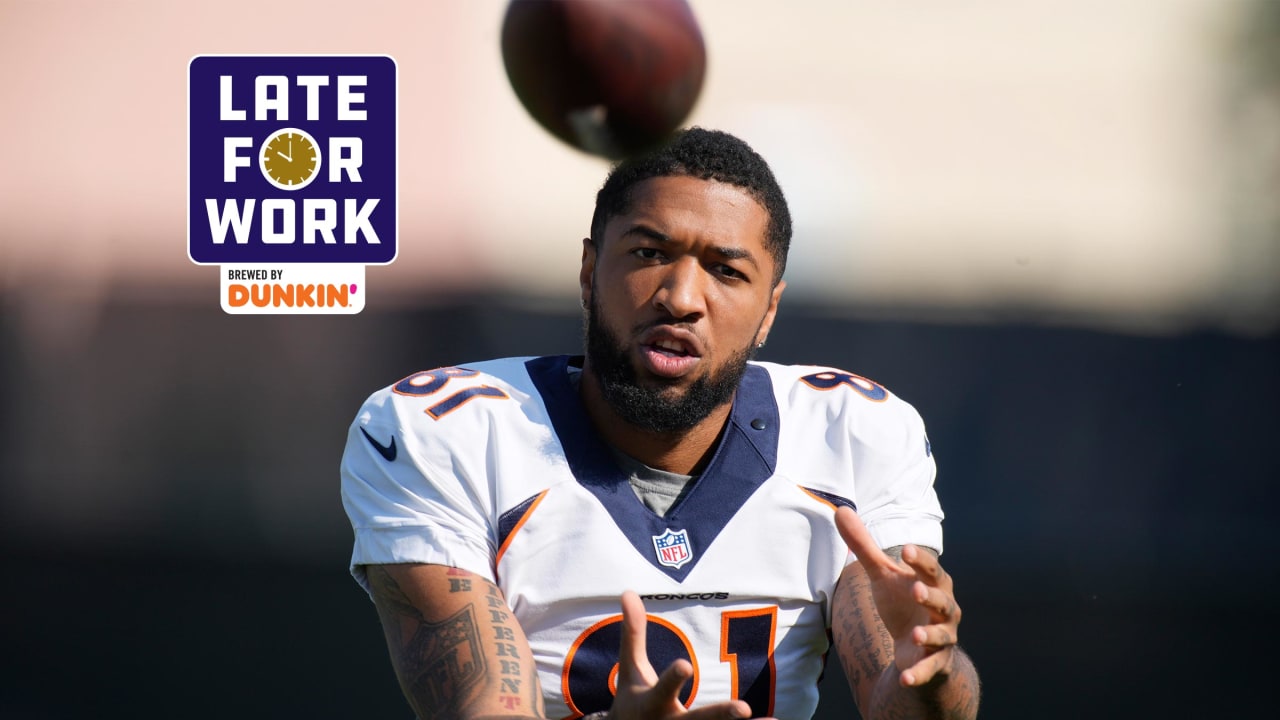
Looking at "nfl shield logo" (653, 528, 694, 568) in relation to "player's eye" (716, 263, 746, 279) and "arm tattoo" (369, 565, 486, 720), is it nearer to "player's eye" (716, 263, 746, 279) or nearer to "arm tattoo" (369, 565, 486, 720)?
"arm tattoo" (369, 565, 486, 720)

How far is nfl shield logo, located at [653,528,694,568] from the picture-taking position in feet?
7.14

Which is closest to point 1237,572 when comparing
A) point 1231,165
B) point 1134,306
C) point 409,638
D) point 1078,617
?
point 1078,617

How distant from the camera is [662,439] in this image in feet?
7.53

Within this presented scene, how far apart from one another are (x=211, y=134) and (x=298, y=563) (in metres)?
1.80

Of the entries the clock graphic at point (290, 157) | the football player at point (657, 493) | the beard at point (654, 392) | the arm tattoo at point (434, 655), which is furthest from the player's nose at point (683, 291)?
the clock graphic at point (290, 157)

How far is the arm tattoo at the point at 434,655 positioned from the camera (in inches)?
76.2

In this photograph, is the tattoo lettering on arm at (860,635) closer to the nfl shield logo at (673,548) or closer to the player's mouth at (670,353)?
the nfl shield logo at (673,548)

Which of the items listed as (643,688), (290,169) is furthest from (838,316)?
(643,688)

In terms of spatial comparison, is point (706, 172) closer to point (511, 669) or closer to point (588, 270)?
point (588, 270)

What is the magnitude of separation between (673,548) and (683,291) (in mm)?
438

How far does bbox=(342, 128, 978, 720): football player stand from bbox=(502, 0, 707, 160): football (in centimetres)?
12

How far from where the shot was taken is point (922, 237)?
215 inches

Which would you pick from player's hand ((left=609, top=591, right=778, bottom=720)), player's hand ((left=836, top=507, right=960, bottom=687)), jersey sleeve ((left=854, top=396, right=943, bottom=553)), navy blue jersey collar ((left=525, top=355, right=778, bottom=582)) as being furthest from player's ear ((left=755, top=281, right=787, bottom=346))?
player's hand ((left=609, top=591, right=778, bottom=720))

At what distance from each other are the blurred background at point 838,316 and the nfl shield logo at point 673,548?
305 cm
